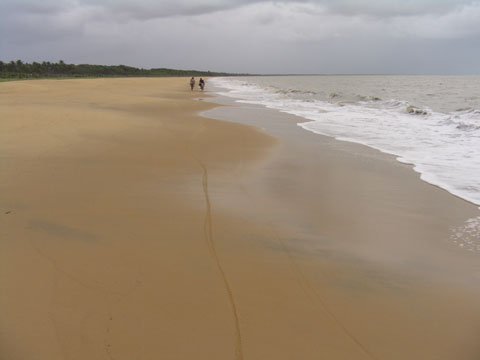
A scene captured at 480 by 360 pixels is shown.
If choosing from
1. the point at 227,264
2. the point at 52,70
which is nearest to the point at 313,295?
the point at 227,264

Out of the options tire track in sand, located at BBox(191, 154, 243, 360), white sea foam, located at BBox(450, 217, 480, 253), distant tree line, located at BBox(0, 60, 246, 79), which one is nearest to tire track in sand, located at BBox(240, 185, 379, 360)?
tire track in sand, located at BBox(191, 154, 243, 360)

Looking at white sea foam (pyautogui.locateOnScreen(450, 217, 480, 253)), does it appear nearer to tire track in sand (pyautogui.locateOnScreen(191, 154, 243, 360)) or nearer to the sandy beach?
the sandy beach

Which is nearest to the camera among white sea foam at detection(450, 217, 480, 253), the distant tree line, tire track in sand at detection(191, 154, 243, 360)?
tire track in sand at detection(191, 154, 243, 360)

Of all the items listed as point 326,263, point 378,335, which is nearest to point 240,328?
point 378,335

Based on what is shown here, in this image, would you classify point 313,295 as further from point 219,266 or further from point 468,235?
point 468,235

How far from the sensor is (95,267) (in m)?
3.01

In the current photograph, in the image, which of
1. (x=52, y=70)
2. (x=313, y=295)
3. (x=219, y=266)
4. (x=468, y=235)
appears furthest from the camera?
(x=52, y=70)

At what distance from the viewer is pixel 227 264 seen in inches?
126

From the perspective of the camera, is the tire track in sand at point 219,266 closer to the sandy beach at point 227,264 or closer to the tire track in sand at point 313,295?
the sandy beach at point 227,264

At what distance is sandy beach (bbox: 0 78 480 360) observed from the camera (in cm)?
228

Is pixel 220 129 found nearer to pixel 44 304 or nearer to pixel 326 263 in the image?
pixel 326 263

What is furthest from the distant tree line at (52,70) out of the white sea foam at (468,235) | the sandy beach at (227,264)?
the white sea foam at (468,235)

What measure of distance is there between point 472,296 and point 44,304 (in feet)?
11.1

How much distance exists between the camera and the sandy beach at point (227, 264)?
2.28 m
